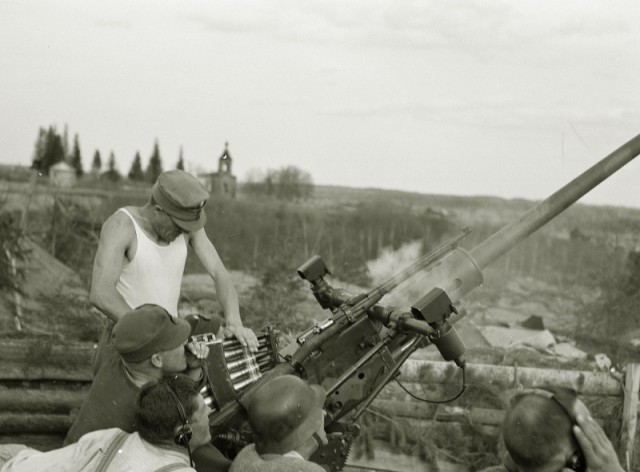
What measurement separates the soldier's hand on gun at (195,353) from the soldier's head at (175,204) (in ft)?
→ 2.26

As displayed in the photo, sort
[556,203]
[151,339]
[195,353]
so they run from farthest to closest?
[556,203], [195,353], [151,339]

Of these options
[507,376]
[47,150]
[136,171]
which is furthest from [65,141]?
[507,376]

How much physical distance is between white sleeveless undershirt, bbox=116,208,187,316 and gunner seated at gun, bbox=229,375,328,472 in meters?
1.23

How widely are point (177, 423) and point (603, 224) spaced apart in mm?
7976

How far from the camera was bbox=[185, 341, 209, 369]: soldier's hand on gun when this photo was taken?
3.78m

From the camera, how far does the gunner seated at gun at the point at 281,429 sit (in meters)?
3.13

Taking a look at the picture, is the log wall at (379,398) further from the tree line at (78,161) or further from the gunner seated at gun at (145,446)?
the tree line at (78,161)

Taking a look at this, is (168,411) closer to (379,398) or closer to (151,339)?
(151,339)

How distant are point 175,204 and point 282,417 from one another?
4.71 feet

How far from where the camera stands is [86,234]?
407 inches

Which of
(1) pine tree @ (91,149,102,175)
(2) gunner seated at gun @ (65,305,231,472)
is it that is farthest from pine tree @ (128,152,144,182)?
(2) gunner seated at gun @ (65,305,231,472)

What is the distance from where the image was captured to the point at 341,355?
428 centimetres

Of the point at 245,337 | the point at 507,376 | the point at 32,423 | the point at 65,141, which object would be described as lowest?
the point at 32,423

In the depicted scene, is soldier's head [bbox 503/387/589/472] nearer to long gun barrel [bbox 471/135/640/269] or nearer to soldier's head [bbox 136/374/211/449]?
soldier's head [bbox 136/374/211/449]
